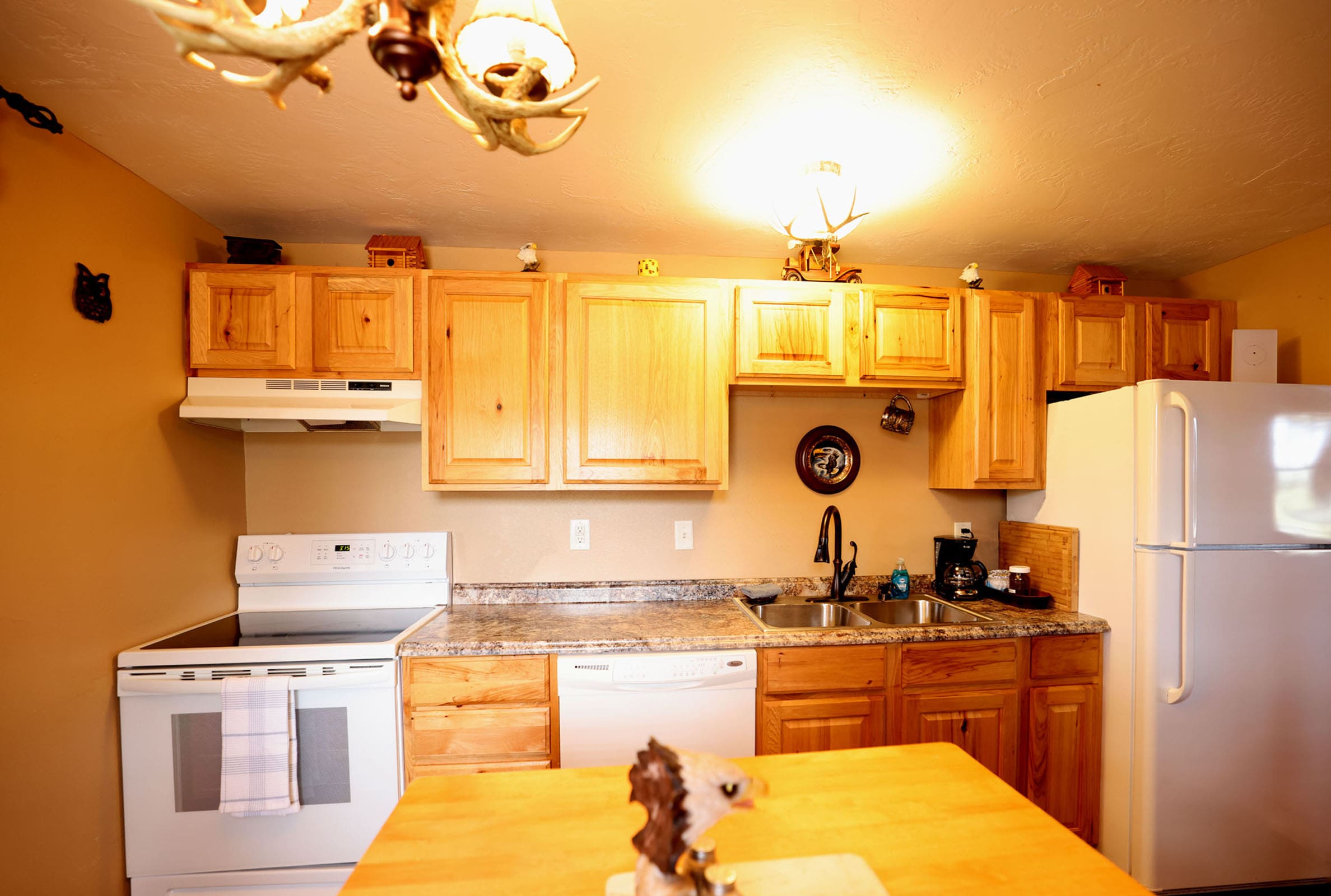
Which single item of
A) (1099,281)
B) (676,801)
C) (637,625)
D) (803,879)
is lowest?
(637,625)

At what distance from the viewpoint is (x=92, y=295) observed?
170cm

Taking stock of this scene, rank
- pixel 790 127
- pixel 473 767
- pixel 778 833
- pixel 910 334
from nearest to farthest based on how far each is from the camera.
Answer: pixel 778 833 < pixel 790 127 < pixel 473 767 < pixel 910 334

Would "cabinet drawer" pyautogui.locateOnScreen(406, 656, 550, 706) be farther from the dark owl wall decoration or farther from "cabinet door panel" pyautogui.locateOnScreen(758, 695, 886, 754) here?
the dark owl wall decoration

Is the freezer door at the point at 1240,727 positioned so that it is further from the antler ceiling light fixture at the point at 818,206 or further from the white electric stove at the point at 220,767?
the white electric stove at the point at 220,767

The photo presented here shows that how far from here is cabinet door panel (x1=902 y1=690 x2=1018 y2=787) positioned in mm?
2074

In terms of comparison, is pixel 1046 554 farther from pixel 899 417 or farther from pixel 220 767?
pixel 220 767

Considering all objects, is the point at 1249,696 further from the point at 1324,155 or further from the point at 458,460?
the point at 458,460

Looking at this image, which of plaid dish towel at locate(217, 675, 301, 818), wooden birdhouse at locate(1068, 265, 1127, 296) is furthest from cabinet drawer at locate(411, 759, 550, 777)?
wooden birdhouse at locate(1068, 265, 1127, 296)

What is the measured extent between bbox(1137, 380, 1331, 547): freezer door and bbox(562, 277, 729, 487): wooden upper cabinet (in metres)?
1.52

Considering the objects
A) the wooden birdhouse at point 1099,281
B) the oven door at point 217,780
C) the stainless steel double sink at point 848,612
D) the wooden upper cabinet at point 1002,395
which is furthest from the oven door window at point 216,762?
the wooden birdhouse at point 1099,281

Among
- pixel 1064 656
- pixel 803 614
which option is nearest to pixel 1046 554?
pixel 1064 656

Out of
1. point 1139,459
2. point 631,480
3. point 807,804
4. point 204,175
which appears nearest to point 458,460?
point 631,480

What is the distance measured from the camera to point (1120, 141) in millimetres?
1688

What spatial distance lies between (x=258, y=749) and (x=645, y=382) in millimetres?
1759
